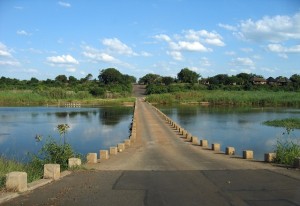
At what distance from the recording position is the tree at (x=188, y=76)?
118006 millimetres

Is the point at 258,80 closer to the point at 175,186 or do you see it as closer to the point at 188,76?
the point at 188,76

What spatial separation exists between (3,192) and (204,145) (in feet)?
39.8

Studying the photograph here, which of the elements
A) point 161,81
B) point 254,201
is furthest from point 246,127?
point 161,81

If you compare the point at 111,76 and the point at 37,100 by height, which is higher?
the point at 111,76

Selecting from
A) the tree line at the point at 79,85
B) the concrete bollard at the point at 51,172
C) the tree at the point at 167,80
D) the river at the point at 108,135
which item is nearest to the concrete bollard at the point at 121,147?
the river at the point at 108,135

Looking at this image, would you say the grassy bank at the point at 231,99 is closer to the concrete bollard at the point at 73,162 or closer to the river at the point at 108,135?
the river at the point at 108,135

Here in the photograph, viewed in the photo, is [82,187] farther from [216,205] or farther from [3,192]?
[216,205]

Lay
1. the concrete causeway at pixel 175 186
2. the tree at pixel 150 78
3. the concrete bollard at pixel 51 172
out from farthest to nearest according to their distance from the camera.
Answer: the tree at pixel 150 78 < the concrete bollard at pixel 51 172 < the concrete causeway at pixel 175 186

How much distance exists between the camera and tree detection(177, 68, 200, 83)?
118 metres

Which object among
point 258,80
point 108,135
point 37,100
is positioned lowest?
point 108,135

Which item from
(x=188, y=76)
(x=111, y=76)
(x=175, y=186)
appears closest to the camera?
(x=175, y=186)

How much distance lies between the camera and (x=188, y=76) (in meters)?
118

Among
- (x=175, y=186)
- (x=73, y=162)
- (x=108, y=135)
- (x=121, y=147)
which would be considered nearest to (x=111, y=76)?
(x=108, y=135)

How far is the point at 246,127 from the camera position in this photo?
32281 millimetres
